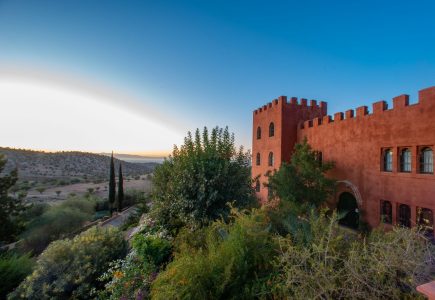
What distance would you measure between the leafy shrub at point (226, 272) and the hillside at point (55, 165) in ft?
158

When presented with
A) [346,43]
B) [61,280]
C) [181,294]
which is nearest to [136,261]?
[61,280]

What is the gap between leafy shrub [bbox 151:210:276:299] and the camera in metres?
2.95

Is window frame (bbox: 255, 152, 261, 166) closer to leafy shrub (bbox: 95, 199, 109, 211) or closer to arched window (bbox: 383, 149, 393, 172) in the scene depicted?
arched window (bbox: 383, 149, 393, 172)

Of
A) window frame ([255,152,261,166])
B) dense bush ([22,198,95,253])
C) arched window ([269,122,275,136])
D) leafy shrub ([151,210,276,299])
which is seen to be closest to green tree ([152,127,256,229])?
leafy shrub ([151,210,276,299])

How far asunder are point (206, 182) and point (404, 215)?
1072 centimetres

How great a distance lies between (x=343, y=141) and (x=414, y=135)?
12.8ft

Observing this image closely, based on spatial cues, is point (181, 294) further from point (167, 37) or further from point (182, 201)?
point (167, 37)

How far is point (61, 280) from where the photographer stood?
5535mm

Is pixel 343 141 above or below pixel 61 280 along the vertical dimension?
above

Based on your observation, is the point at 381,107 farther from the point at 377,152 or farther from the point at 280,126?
the point at 280,126

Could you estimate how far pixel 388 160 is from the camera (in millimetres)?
11266

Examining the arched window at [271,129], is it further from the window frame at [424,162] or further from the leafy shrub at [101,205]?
the leafy shrub at [101,205]

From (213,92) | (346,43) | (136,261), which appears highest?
(346,43)

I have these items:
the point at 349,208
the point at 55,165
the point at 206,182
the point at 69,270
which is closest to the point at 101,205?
the point at 69,270
